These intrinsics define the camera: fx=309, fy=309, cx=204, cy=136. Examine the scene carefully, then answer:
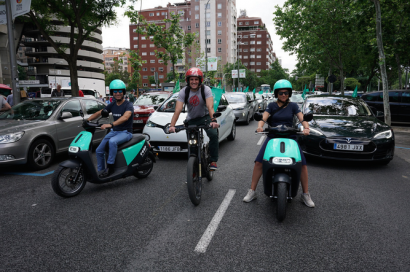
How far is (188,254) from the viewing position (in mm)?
2912

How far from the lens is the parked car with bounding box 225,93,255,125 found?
14.9 metres

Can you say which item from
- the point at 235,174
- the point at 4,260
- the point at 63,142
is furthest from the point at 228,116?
the point at 4,260

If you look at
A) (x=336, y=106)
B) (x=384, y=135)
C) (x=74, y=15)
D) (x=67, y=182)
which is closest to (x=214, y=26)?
(x=74, y=15)

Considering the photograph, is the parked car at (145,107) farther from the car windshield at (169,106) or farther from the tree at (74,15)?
the tree at (74,15)

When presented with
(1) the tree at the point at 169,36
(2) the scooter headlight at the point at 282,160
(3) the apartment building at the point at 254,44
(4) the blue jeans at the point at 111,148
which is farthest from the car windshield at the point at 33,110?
(3) the apartment building at the point at 254,44

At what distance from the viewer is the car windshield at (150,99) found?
12570mm

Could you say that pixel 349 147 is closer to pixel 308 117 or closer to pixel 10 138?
pixel 308 117

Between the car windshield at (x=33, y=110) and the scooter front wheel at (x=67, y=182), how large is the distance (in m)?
2.90

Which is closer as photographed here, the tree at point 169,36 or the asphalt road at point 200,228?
the asphalt road at point 200,228

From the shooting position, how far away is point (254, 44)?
11725 centimetres

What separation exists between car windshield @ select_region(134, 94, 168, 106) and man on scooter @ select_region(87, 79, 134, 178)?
7.37 metres

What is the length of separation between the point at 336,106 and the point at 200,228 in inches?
232

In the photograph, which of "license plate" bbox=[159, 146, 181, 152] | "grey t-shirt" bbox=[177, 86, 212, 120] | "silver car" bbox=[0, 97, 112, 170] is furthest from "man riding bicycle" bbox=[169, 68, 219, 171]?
"silver car" bbox=[0, 97, 112, 170]

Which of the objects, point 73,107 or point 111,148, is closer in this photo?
point 111,148
